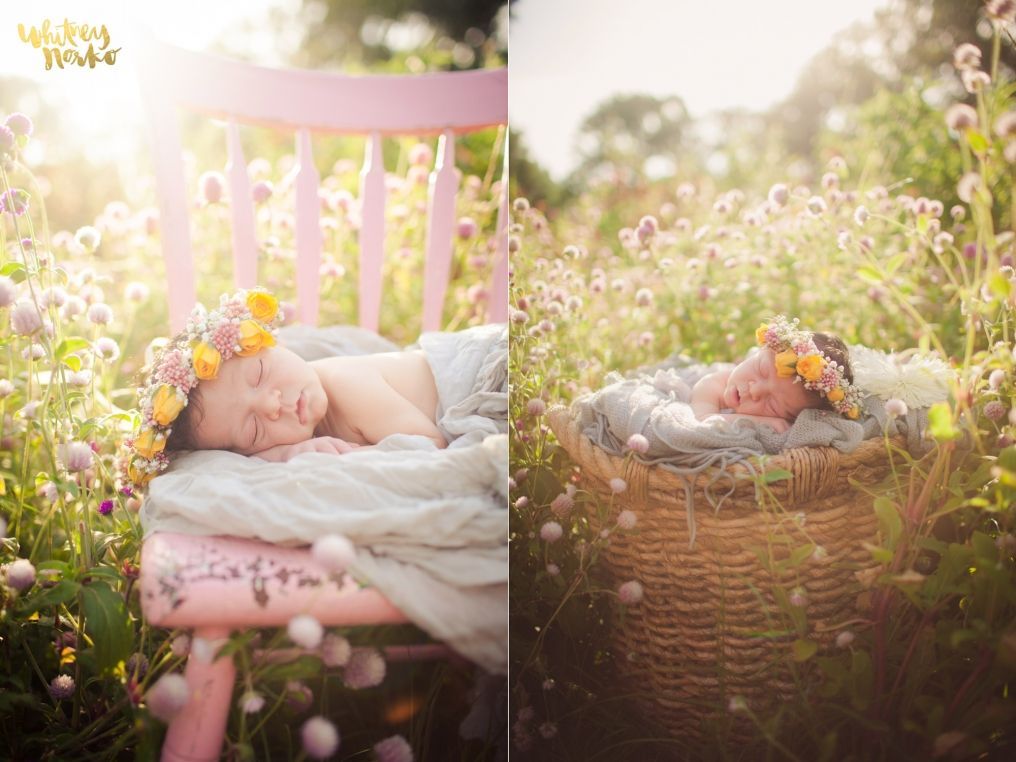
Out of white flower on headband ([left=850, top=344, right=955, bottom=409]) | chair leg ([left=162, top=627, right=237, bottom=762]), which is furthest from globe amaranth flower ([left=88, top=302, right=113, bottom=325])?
white flower on headband ([left=850, top=344, right=955, bottom=409])

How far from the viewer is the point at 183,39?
4.98ft

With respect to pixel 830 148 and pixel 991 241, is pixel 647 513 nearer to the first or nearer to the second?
pixel 991 241

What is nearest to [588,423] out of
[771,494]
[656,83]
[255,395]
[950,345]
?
[771,494]

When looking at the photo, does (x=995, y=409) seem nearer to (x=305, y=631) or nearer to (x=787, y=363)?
(x=787, y=363)

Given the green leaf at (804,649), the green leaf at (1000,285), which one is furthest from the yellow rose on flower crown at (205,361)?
the green leaf at (1000,285)

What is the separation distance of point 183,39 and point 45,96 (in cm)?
35

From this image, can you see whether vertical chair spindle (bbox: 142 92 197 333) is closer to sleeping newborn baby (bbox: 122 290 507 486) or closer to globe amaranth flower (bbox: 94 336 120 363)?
globe amaranth flower (bbox: 94 336 120 363)

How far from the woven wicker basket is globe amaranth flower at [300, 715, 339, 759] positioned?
0.44 metres

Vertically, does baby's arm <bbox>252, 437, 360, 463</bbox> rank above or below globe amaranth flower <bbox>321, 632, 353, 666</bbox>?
above

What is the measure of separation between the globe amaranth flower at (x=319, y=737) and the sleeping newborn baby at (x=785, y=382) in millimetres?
699

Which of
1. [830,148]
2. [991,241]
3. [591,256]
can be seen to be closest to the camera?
[991,241]

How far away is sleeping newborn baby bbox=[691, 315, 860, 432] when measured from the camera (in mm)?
1249

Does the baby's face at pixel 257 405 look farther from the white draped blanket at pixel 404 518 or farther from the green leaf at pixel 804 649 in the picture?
the green leaf at pixel 804 649

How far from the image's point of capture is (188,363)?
1.14m
